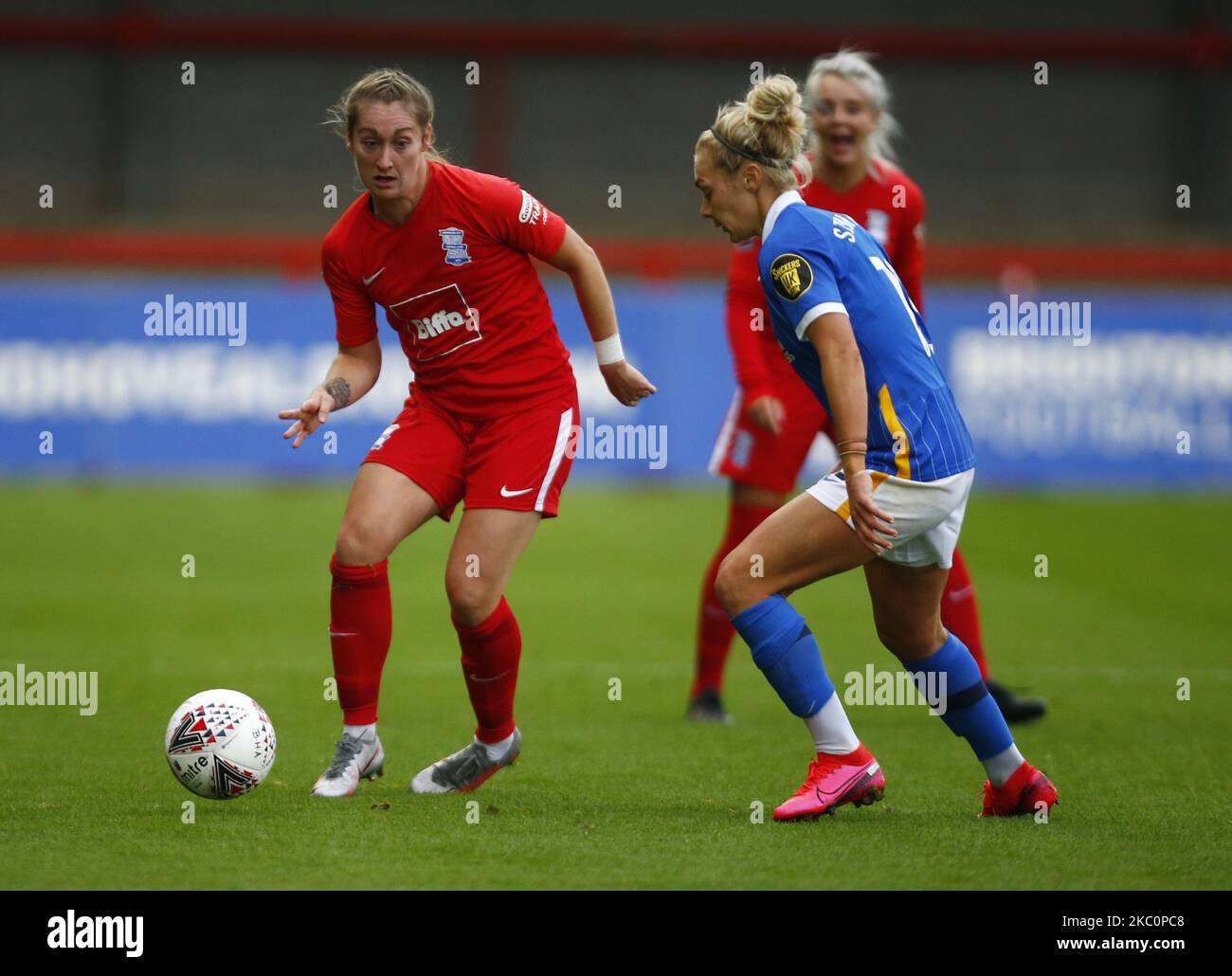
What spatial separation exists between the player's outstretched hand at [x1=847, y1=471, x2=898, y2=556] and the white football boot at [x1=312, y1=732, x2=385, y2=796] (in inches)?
66.5


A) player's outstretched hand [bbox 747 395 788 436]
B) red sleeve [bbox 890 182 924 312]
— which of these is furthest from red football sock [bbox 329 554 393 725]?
red sleeve [bbox 890 182 924 312]

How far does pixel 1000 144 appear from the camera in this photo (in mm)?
24344

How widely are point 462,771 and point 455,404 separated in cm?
111

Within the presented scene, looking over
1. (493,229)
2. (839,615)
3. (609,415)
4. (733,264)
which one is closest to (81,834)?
(493,229)

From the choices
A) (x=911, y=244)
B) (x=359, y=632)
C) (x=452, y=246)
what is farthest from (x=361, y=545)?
(x=911, y=244)

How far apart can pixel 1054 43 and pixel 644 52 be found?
5800 millimetres

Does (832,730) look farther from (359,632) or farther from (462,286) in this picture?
(462,286)

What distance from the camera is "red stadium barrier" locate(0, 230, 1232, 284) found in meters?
17.3

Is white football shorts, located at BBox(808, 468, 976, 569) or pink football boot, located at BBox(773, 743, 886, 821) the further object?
pink football boot, located at BBox(773, 743, 886, 821)

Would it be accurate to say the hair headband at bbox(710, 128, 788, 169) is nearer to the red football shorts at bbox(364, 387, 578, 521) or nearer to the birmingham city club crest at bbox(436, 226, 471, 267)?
the birmingham city club crest at bbox(436, 226, 471, 267)

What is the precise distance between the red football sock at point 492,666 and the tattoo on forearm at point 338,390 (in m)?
0.74

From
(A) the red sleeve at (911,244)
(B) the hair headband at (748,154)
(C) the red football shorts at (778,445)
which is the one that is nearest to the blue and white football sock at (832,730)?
(B) the hair headband at (748,154)

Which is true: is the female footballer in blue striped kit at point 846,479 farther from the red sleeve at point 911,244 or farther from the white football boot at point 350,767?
the red sleeve at point 911,244

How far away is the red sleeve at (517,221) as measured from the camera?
5.10m
